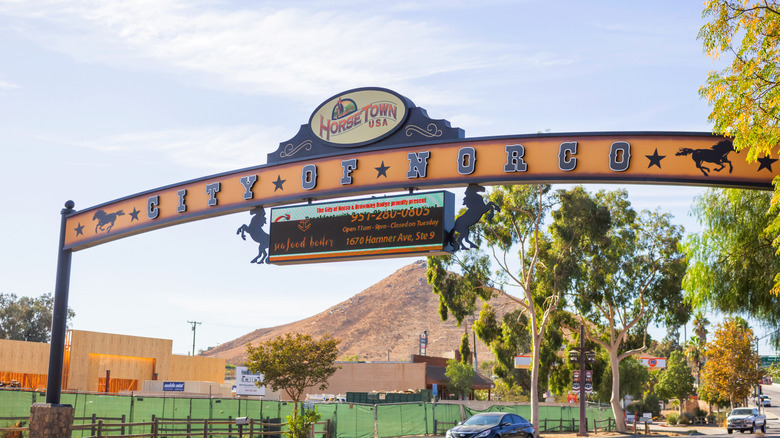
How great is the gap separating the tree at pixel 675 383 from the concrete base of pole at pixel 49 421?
79.7 metres

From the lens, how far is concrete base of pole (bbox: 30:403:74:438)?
18.1 metres

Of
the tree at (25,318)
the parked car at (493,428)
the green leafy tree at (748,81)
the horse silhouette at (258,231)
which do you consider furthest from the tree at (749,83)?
the tree at (25,318)

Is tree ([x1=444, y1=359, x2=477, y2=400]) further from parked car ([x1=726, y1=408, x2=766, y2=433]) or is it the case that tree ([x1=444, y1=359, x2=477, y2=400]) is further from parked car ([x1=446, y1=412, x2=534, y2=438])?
parked car ([x1=446, y1=412, x2=534, y2=438])

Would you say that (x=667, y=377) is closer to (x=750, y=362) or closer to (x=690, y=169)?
(x=750, y=362)

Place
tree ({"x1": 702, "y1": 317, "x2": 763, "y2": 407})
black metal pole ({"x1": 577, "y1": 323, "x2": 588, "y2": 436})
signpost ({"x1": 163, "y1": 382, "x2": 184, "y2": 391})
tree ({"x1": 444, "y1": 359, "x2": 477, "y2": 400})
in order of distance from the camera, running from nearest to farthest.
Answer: black metal pole ({"x1": 577, "y1": 323, "x2": 588, "y2": 436}), signpost ({"x1": 163, "y1": 382, "x2": 184, "y2": 391}), tree ({"x1": 702, "y1": 317, "x2": 763, "y2": 407}), tree ({"x1": 444, "y1": 359, "x2": 477, "y2": 400})

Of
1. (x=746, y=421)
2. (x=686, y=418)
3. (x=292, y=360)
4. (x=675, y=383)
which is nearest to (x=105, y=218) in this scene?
(x=292, y=360)

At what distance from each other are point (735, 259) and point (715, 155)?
4693 millimetres

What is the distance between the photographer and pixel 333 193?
17.0 meters

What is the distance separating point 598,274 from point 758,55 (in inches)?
1347

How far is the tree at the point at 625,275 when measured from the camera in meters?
45.5

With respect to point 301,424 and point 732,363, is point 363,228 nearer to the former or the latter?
point 301,424

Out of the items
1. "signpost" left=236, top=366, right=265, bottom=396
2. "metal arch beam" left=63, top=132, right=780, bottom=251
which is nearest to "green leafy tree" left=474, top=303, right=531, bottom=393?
"signpost" left=236, top=366, right=265, bottom=396

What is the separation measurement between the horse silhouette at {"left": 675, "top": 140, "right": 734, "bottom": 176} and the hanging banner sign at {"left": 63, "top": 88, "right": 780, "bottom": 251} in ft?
0.05

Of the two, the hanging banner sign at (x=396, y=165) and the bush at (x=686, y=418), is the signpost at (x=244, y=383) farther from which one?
the hanging banner sign at (x=396, y=165)
